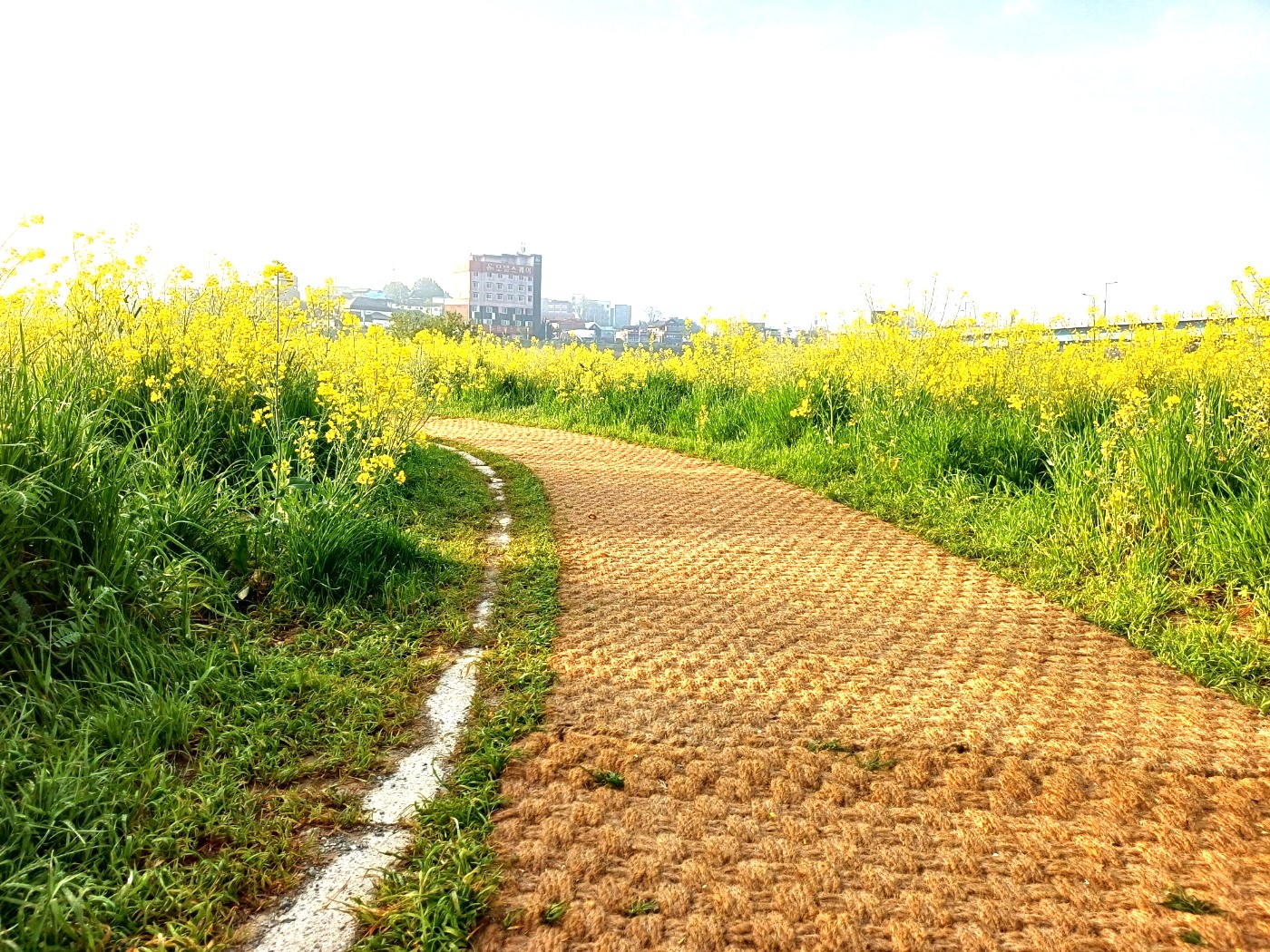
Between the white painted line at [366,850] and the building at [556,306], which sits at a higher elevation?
the building at [556,306]

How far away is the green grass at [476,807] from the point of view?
183 cm

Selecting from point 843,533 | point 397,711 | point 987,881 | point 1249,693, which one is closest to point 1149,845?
point 987,881

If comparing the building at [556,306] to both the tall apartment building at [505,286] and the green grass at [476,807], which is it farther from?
the green grass at [476,807]

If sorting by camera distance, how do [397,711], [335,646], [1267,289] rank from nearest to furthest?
[397,711], [335,646], [1267,289]

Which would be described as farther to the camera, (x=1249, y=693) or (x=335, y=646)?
(x=335, y=646)

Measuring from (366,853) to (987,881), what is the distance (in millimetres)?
1526

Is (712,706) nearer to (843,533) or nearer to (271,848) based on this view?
(271,848)

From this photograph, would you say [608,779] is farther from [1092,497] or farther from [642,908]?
[1092,497]

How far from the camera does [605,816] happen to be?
2236 millimetres

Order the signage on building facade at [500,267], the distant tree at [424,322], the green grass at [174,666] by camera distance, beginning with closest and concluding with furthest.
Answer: the green grass at [174,666] → the distant tree at [424,322] → the signage on building facade at [500,267]

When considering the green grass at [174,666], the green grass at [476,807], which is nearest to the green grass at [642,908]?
the green grass at [476,807]

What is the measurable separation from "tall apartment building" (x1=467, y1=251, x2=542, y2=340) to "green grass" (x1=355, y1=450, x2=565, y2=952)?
78785mm

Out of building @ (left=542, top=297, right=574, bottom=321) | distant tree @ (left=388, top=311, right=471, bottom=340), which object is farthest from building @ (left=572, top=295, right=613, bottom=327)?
distant tree @ (left=388, top=311, right=471, bottom=340)

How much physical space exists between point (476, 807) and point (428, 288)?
332 ft
